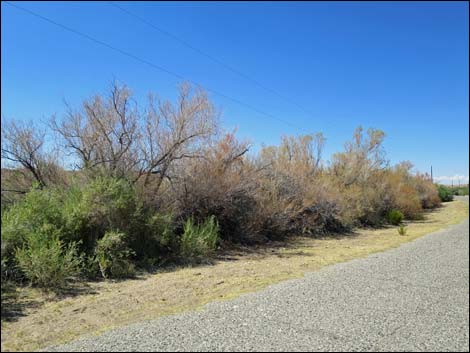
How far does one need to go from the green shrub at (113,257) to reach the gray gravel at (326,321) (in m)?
3.69

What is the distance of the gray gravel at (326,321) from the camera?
475cm

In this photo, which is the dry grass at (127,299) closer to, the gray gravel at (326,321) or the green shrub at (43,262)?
the green shrub at (43,262)

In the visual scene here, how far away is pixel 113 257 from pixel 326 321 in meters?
5.89

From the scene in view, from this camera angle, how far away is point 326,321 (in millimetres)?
5625

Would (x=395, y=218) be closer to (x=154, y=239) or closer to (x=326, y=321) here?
(x=154, y=239)

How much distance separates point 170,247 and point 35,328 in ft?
21.4

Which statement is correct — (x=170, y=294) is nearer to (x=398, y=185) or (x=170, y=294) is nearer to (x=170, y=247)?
(x=170, y=247)

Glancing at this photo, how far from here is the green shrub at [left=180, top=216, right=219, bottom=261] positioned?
39.2 feet

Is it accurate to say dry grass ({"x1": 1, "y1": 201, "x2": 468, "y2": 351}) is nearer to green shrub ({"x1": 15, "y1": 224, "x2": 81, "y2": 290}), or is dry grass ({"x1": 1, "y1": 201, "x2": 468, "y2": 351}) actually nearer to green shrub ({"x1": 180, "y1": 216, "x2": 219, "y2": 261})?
green shrub ({"x1": 15, "y1": 224, "x2": 81, "y2": 290})

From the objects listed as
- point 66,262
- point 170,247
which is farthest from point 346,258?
point 66,262

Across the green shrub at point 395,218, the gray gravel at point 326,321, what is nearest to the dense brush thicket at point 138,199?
the gray gravel at point 326,321

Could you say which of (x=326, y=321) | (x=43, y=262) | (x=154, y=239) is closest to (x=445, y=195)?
(x=154, y=239)

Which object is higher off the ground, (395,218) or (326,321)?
(395,218)

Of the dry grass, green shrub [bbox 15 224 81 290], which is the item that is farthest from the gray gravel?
green shrub [bbox 15 224 81 290]
